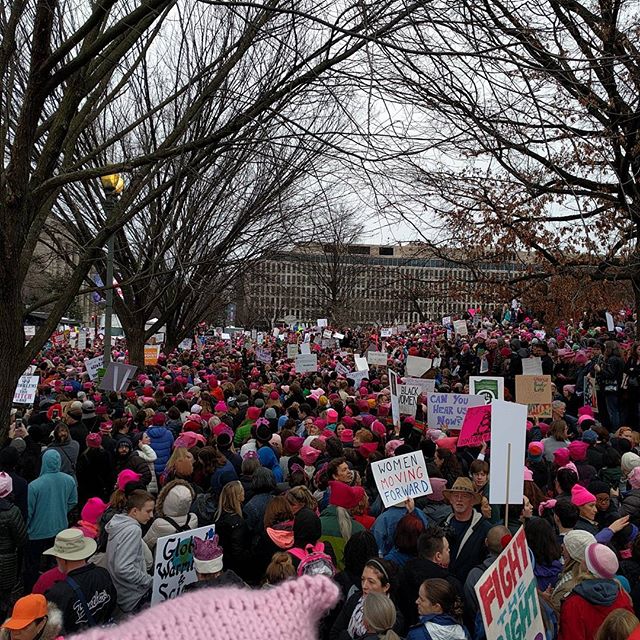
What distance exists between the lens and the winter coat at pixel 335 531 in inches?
212

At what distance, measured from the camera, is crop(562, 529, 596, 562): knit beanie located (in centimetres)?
432

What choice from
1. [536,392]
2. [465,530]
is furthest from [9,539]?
[536,392]

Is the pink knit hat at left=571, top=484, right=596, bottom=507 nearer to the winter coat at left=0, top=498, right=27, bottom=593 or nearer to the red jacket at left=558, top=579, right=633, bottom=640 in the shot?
the red jacket at left=558, top=579, right=633, bottom=640

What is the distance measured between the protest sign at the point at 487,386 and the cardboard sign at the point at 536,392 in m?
0.28

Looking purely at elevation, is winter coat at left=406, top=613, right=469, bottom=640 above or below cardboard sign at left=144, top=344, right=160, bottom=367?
below

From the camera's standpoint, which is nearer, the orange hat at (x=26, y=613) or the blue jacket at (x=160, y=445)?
the orange hat at (x=26, y=613)

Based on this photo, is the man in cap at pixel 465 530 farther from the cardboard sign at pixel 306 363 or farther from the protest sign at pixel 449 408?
the cardboard sign at pixel 306 363

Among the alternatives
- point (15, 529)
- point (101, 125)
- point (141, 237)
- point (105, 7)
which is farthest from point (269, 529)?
point (141, 237)

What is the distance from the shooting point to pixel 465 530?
554 centimetres

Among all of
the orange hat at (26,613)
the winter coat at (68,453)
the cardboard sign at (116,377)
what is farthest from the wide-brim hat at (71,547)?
the cardboard sign at (116,377)

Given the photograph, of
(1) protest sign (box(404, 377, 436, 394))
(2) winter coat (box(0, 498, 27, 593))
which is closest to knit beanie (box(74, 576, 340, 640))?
(2) winter coat (box(0, 498, 27, 593))

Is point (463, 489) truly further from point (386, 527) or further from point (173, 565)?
point (173, 565)

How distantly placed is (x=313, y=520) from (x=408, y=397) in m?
6.65

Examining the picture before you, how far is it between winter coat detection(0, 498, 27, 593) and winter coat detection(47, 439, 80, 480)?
2.02 meters
